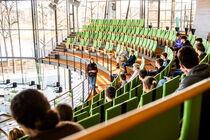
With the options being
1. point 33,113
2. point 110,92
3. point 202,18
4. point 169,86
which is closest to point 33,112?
point 33,113

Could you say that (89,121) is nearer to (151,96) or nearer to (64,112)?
(64,112)

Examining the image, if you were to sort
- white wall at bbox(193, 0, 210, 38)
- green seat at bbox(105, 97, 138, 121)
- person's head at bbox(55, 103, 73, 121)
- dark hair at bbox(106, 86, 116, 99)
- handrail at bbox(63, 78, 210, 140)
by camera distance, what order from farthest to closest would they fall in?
1. white wall at bbox(193, 0, 210, 38)
2. dark hair at bbox(106, 86, 116, 99)
3. green seat at bbox(105, 97, 138, 121)
4. person's head at bbox(55, 103, 73, 121)
5. handrail at bbox(63, 78, 210, 140)

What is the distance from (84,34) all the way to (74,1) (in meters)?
1.93

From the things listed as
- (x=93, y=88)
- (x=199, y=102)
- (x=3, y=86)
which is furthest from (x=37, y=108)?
(x=3, y=86)

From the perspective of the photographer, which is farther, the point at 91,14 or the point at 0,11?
the point at 91,14

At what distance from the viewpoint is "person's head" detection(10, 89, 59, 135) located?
3.44 feet

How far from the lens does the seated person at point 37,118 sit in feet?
3.42

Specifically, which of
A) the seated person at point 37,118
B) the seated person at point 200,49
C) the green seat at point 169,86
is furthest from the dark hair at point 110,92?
the seated person at point 37,118

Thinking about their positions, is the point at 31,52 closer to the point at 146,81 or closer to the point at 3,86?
the point at 3,86

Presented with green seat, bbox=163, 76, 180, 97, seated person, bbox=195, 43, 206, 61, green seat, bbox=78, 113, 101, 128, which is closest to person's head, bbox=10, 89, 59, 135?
green seat, bbox=78, 113, 101, 128

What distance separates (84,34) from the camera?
13.1 metres

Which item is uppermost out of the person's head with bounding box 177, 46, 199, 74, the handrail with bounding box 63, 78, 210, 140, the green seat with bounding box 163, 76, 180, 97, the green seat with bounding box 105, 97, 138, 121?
the person's head with bounding box 177, 46, 199, 74

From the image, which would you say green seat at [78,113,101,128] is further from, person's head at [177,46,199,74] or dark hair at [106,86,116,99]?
person's head at [177,46,199,74]

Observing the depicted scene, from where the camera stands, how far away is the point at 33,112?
1.05 metres
